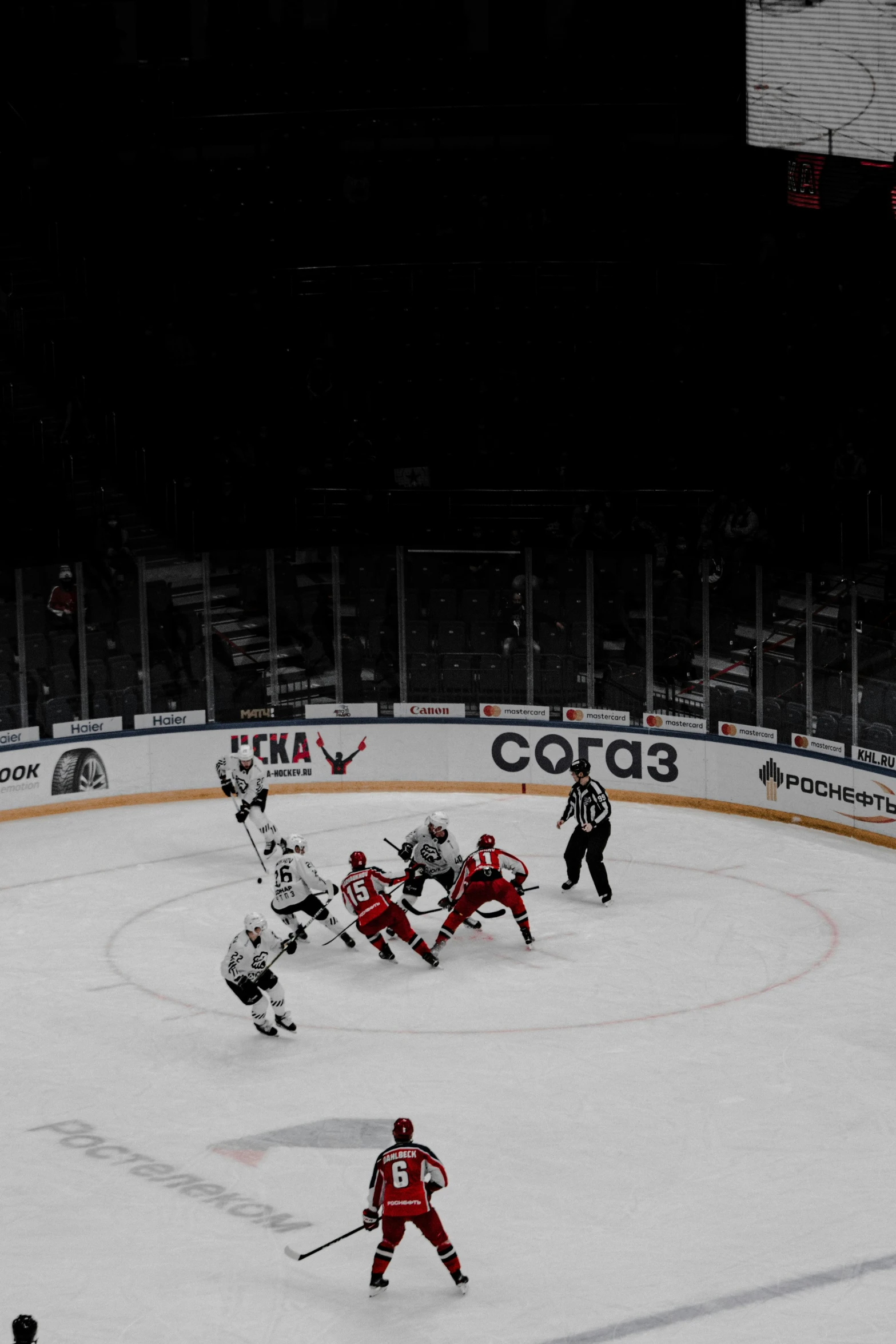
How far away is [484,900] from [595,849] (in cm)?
173

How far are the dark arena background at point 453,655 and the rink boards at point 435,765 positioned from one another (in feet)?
0.17

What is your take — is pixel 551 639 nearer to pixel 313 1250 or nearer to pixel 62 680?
pixel 62 680

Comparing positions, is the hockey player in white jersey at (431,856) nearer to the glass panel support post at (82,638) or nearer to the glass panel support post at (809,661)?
the glass panel support post at (809,661)

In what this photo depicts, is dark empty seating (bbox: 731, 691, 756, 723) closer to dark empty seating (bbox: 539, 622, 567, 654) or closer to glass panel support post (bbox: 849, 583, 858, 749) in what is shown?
glass panel support post (bbox: 849, 583, 858, 749)

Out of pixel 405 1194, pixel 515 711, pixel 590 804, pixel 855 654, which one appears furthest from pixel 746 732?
pixel 405 1194

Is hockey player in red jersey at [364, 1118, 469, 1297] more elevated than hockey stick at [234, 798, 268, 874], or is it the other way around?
hockey stick at [234, 798, 268, 874]

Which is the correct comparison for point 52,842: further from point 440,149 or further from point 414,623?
point 440,149

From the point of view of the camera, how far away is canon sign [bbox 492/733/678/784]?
2038 centimetres

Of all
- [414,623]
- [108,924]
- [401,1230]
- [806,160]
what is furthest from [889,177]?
[401,1230]

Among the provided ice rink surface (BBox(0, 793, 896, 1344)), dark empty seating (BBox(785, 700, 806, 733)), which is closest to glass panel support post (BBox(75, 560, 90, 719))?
ice rink surface (BBox(0, 793, 896, 1344))

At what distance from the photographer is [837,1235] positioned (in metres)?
9.84

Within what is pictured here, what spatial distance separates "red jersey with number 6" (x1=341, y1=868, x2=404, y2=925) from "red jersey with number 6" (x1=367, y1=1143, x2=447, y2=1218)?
18.3 feet

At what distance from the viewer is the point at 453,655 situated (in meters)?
21.2

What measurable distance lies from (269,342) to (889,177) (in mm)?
8031
